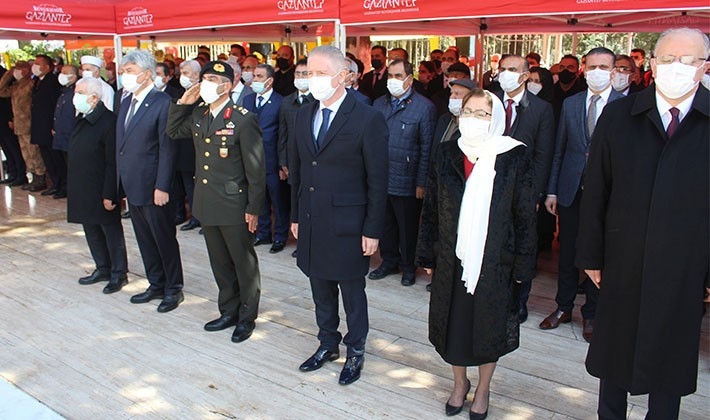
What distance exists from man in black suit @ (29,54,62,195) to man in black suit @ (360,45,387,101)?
4.17 metres

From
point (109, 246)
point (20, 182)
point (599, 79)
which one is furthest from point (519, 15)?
point (20, 182)

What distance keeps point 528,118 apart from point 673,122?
1639mm

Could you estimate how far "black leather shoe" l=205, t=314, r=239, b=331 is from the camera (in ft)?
13.5

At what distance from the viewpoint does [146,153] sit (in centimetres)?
425

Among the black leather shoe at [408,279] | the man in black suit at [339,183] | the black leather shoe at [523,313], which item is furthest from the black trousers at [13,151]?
the black leather shoe at [523,313]

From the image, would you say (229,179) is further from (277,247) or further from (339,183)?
(277,247)

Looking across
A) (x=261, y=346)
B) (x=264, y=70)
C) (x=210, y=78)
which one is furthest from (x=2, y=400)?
(x=264, y=70)

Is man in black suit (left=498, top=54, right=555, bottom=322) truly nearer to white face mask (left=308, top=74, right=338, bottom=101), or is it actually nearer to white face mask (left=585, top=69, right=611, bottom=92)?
white face mask (left=585, top=69, right=611, bottom=92)

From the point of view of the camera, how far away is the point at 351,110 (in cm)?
319

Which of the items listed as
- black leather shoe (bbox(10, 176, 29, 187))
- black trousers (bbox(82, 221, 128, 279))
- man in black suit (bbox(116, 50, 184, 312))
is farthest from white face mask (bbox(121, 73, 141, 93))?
black leather shoe (bbox(10, 176, 29, 187))

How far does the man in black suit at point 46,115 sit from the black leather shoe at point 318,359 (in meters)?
6.07

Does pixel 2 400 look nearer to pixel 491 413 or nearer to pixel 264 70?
pixel 491 413

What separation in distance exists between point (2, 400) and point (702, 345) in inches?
166

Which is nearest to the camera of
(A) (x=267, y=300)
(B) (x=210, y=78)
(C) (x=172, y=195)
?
(B) (x=210, y=78)
